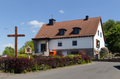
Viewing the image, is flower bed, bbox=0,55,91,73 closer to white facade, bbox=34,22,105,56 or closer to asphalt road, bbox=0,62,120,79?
asphalt road, bbox=0,62,120,79

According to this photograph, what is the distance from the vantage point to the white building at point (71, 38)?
33.3m

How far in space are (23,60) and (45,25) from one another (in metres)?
29.8

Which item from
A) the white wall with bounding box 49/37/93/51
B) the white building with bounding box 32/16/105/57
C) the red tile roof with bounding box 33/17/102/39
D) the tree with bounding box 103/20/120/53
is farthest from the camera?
the tree with bounding box 103/20/120/53

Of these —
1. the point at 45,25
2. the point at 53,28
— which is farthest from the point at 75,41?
the point at 45,25

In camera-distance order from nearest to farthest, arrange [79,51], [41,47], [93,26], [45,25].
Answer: [79,51], [93,26], [41,47], [45,25]

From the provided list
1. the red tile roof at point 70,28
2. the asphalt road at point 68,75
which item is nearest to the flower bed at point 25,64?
the asphalt road at point 68,75

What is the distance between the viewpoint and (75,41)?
34750 mm

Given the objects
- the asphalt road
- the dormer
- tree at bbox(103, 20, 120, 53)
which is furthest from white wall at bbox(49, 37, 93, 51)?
the asphalt road

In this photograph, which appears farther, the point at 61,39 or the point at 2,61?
the point at 61,39

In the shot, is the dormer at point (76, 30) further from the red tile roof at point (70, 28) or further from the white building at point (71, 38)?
the red tile roof at point (70, 28)

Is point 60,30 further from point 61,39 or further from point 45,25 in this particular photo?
point 45,25

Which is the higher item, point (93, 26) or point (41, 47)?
point (93, 26)

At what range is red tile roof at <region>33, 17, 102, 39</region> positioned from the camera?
34375mm

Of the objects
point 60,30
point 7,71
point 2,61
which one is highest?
point 60,30
